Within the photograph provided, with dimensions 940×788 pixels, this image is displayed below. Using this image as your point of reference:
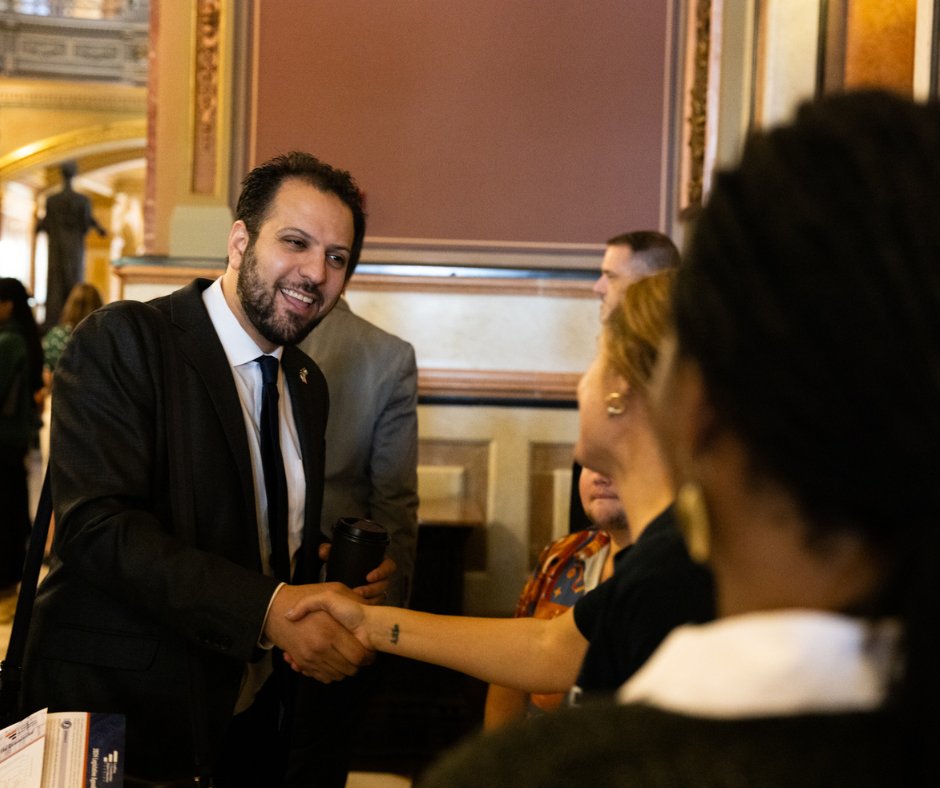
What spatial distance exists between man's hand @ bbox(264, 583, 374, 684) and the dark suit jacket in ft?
0.12

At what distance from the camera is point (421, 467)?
4621 millimetres

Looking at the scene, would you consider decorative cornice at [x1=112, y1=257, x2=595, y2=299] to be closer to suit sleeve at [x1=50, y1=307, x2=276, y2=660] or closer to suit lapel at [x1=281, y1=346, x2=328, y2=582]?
suit lapel at [x1=281, y1=346, x2=328, y2=582]

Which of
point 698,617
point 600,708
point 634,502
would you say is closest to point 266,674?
point 634,502

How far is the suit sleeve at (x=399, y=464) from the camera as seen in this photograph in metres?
2.98

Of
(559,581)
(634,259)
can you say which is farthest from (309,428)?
(634,259)

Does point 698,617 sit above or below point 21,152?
below

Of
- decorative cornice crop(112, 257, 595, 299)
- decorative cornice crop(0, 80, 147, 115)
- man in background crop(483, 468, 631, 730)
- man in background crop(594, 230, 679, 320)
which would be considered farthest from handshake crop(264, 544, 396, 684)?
decorative cornice crop(0, 80, 147, 115)

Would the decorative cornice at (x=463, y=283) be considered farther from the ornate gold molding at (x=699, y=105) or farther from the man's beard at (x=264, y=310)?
the man's beard at (x=264, y=310)

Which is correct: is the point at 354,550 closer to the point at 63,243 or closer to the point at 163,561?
the point at 163,561

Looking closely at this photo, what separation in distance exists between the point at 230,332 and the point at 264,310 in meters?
0.08

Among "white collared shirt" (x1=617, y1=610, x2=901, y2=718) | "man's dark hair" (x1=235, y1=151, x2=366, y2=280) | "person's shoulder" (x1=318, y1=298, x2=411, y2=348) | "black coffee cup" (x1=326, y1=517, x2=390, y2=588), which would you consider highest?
"man's dark hair" (x1=235, y1=151, x2=366, y2=280)

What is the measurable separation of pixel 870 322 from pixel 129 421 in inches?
57.1

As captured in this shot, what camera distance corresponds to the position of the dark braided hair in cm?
55

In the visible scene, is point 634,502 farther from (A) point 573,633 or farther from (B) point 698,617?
(A) point 573,633
